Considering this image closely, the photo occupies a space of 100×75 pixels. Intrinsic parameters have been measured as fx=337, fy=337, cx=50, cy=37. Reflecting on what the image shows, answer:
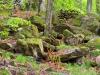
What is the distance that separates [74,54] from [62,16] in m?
11.0

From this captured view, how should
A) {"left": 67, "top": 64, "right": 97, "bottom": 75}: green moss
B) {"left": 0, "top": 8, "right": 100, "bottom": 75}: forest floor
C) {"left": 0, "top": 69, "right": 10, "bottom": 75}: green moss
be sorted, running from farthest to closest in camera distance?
1. {"left": 67, "top": 64, "right": 97, "bottom": 75}: green moss
2. {"left": 0, "top": 8, "right": 100, "bottom": 75}: forest floor
3. {"left": 0, "top": 69, "right": 10, "bottom": 75}: green moss

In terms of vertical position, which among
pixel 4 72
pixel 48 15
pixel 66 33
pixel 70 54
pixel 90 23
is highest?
pixel 48 15

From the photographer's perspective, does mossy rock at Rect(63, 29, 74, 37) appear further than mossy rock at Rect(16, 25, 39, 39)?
Yes

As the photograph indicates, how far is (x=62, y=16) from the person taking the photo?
81.3 feet

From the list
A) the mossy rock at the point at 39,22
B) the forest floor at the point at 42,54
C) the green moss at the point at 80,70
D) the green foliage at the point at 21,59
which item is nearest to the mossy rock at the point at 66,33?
the forest floor at the point at 42,54

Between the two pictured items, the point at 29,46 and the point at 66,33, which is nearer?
the point at 29,46

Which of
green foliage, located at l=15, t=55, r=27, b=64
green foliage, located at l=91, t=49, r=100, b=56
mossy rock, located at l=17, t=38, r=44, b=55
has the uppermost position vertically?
mossy rock, located at l=17, t=38, r=44, b=55

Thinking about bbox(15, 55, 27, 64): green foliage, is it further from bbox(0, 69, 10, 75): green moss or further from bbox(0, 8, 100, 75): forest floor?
bbox(0, 69, 10, 75): green moss

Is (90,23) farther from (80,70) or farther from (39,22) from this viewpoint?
(80,70)

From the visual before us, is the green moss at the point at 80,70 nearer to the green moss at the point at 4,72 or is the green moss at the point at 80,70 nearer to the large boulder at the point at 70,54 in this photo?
the large boulder at the point at 70,54

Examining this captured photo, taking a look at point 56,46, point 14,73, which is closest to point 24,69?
point 14,73

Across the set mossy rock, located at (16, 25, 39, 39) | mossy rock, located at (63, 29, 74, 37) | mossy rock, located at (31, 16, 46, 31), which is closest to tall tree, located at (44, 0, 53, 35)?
mossy rock, located at (16, 25, 39, 39)

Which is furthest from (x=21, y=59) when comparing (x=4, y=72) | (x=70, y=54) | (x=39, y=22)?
(x=39, y=22)

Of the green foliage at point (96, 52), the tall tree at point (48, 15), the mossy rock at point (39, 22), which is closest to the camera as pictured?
the green foliage at point (96, 52)
